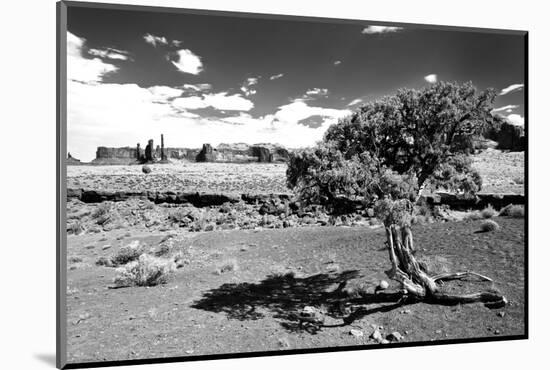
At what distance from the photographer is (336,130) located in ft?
18.3

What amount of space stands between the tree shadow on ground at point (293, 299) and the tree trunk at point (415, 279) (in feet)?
1.23

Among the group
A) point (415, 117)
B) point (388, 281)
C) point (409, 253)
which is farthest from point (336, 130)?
point (388, 281)

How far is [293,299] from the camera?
6.23 m

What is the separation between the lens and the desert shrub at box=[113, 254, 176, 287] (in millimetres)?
6359

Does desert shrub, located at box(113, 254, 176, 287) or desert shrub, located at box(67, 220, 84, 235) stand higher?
desert shrub, located at box(67, 220, 84, 235)

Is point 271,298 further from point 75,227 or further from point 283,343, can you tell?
point 75,227

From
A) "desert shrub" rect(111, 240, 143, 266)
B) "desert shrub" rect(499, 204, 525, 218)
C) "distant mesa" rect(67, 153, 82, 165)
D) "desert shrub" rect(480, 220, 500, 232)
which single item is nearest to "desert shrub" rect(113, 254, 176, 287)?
"desert shrub" rect(111, 240, 143, 266)

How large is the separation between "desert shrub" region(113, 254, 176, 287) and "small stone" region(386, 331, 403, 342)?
4345 millimetres

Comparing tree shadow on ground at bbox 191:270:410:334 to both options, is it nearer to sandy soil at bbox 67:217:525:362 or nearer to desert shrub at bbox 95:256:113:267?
sandy soil at bbox 67:217:525:362

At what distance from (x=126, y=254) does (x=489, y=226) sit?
8224mm

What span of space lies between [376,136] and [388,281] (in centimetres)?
292

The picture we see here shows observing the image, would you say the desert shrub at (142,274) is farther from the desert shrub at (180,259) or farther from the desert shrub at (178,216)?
the desert shrub at (178,216)

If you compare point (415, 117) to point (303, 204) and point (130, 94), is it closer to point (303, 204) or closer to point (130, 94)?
point (303, 204)

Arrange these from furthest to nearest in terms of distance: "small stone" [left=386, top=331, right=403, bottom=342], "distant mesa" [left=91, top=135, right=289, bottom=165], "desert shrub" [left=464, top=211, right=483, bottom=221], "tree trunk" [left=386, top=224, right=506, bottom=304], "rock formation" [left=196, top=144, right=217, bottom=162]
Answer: "rock formation" [left=196, top=144, right=217, bottom=162]
"desert shrub" [left=464, top=211, right=483, bottom=221]
"distant mesa" [left=91, top=135, right=289, bottom=165]
"tree trunk" [left=386, top=224, right=506, bottom=304]
"small stone" [left=386, top=331, right=403, bottom=342]
